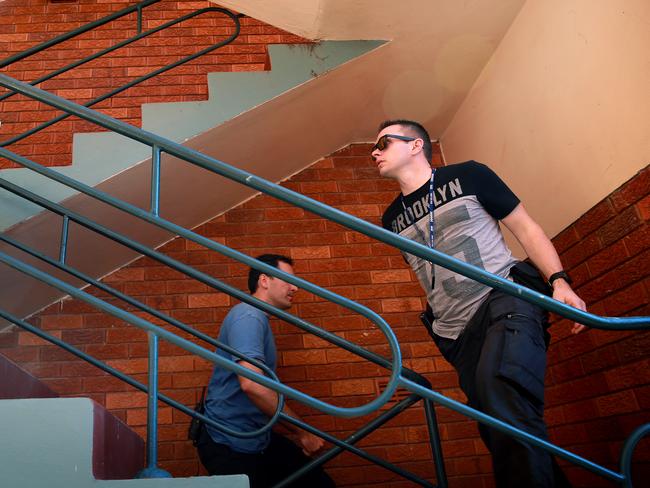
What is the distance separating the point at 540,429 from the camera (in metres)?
1.84

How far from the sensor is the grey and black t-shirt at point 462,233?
7.59 ft

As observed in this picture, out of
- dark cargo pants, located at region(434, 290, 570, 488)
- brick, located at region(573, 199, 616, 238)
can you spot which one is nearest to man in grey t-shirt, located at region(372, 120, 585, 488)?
dark cargo pants, located at region(434, 290, 570, 488)

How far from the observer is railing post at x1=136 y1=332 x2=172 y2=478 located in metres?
1.50

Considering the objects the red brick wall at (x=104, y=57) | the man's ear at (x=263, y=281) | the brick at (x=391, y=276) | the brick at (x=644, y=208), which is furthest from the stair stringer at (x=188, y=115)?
the brick at (x=644, y=208)

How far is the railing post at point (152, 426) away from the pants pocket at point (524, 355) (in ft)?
3.22

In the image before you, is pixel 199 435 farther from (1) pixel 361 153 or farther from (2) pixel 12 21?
(2) pixel 12 21

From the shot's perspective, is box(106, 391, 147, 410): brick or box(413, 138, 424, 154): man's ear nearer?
box(413, 138, 424, 154): man's ear

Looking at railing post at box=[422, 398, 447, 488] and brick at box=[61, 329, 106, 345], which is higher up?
brick at box=[61, 329, 106, 345]

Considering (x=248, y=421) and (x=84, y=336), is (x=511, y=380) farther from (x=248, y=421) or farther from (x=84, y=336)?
(x=84, y=336)

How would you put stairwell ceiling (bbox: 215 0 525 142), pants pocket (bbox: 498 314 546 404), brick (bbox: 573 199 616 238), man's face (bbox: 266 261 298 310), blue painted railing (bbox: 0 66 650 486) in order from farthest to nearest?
stairwell ceiling (bbox: 215 0 525 142) → man's face (bbox: 266 261 298 310) → brick (bbox: 573 199 616 238) → pants pocket (bbox: 498 314 546 404) → blue painted railing (bbox: 0 66 650 486)

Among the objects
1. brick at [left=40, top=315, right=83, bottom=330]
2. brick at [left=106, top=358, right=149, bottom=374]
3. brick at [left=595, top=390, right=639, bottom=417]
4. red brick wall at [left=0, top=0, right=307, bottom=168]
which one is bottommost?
brick at [left=595, top=390, right=639, bottom=417]

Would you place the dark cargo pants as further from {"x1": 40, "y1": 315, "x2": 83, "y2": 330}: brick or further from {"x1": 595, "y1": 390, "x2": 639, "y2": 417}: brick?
{"x1": 40, "y1": 315, "x2": 83, "y2": 330}: brick

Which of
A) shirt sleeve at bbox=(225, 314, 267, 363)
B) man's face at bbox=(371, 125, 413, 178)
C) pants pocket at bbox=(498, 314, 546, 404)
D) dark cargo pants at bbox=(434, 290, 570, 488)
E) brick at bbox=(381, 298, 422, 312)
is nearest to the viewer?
A: dark cargo pants at bbox=(434, 290, 570, 488)

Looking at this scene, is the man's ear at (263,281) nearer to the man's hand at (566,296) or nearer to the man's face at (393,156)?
the man's face at (393,156)
